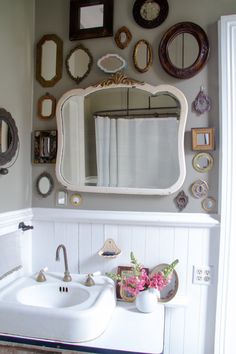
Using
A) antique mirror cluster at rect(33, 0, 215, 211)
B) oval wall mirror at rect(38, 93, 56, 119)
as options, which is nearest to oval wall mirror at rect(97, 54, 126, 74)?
antique mirror cluster at rect(33, 0, 215, 211)

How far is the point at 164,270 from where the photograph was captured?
1.41 metres

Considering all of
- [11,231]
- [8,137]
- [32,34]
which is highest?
[32,34]

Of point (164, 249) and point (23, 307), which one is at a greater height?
point (164, 249)

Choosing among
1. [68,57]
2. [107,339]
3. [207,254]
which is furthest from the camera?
[68,57]

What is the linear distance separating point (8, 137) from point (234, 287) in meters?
1.38

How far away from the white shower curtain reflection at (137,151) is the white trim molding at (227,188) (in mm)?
250

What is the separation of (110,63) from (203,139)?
660 mm

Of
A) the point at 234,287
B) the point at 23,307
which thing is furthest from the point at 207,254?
the point at 23,307

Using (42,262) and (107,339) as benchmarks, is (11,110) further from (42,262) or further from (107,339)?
(107,339)

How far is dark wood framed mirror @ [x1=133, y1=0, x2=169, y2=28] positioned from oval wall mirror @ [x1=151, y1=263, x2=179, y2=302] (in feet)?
4.29

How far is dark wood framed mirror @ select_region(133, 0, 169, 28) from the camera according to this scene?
1.47 metres

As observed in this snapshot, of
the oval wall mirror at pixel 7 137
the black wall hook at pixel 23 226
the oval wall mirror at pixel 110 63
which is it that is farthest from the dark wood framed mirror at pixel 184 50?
the black wall hook at pixel 23 226

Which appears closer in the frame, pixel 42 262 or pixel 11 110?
pixel 11 110

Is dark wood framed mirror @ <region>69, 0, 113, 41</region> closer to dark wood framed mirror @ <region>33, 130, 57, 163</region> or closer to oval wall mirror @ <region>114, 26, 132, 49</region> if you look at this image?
oval wall mirror @ <region>114, 26, 132, 49</region>
